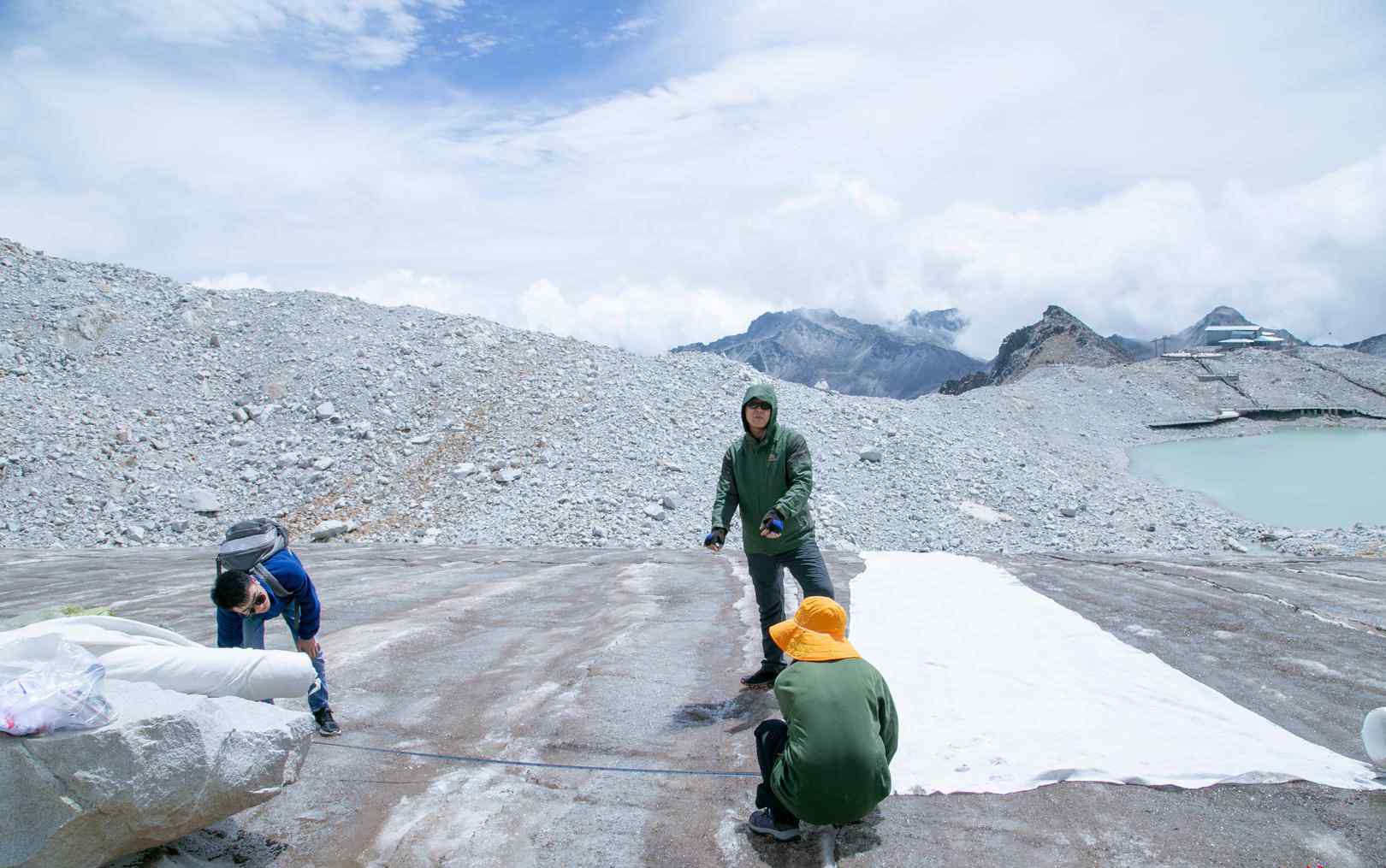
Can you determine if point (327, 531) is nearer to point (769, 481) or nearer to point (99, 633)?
point (769, 481)

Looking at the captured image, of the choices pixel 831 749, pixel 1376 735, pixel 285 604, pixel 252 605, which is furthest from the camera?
pixel 285 604

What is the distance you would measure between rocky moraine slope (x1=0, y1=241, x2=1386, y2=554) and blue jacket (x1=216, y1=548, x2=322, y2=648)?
1058 centimetres

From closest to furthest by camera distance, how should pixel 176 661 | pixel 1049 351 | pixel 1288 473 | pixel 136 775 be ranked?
pixel 136 775, pixel 176 661, pixel 1288 473, pixel 1049 351

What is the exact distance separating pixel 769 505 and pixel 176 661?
295 centimetres

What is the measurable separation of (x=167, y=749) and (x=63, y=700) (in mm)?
371

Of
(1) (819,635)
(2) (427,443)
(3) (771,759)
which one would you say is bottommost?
(3) (771,759)

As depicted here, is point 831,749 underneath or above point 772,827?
above

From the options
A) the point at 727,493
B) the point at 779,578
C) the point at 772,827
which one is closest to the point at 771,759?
the point at 772,827

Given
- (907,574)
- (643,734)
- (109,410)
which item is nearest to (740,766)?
(643,734)

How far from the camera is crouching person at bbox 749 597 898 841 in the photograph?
3217 mm

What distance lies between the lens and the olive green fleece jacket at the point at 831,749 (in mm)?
3213

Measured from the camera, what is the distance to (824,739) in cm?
322

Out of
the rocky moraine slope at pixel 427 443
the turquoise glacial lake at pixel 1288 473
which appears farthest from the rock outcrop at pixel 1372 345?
the rocky moraine slope at pixel 427 443

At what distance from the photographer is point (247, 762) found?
3.23m
